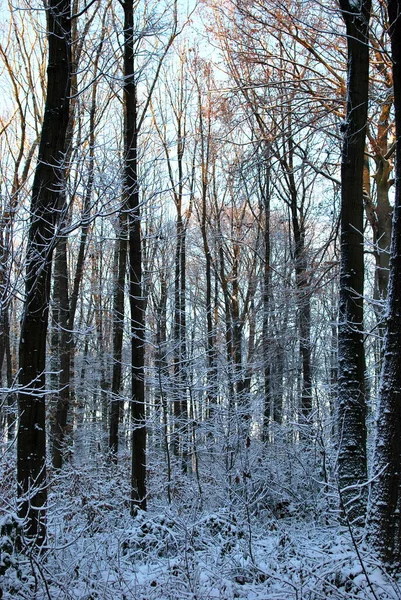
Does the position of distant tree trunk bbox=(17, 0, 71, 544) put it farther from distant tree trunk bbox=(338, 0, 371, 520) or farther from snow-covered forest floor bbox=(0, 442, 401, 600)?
distant tree trunk bbox=(338, 0, 371, 520)

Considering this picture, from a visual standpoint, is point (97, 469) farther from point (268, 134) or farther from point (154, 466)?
point (268, 134)

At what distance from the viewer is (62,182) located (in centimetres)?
447

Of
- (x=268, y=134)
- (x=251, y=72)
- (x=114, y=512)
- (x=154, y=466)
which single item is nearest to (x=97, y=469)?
(x=154, y=466)

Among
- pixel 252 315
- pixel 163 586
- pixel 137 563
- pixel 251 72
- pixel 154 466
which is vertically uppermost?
pixel 251 72

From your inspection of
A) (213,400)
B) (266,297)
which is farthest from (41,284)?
(266,297)

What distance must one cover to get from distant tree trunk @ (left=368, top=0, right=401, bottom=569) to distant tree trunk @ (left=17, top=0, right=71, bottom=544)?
290 cm

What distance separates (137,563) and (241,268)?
15.9m

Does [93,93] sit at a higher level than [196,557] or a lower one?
higher

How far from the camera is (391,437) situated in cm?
349

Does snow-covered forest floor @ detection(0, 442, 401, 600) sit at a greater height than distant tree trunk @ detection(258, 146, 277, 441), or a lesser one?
lesser

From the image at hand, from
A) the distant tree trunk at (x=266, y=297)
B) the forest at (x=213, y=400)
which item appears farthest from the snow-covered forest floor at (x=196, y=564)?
the distant tree trunk at (x=266, y=297)

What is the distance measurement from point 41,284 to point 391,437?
3.45 metres

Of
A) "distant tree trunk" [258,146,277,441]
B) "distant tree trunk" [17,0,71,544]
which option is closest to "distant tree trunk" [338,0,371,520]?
"distant tree trunk" [17,0,71,544]

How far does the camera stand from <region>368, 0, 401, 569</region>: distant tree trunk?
3.41 m
